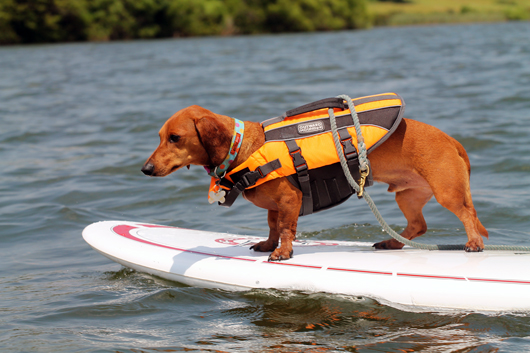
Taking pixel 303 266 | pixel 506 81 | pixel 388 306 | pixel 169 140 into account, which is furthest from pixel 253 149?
pixel 506 81

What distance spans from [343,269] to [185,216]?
10.6 ft

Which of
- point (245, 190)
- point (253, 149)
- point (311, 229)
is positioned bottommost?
point (311, 229)

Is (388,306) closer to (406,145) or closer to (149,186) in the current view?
(406,145)

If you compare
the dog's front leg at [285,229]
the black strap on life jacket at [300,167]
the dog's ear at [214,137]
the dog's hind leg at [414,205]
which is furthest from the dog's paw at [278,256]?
the dog's hind leg at [414,205]

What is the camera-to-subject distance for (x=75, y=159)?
991 cm

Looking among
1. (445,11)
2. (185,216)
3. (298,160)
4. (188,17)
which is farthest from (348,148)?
(445,11)

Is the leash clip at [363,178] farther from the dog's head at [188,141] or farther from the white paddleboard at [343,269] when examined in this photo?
the dog's head at [188,141]

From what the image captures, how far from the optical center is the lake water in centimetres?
386

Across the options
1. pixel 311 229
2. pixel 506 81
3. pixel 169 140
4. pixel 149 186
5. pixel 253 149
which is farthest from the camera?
pixel 506 81

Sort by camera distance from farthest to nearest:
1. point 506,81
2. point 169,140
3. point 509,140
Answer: point 506,81 < point 509,140 < point 169,140

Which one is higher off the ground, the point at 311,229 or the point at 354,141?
the point at 354,141

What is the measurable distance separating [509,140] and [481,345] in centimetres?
712

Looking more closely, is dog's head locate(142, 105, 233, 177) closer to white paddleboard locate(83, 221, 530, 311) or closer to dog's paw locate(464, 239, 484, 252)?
white paddleboard locate(83, 221, 530, 311)

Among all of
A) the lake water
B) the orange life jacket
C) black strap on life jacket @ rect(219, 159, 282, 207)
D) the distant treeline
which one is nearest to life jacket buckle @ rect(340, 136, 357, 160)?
the orange life jacket
